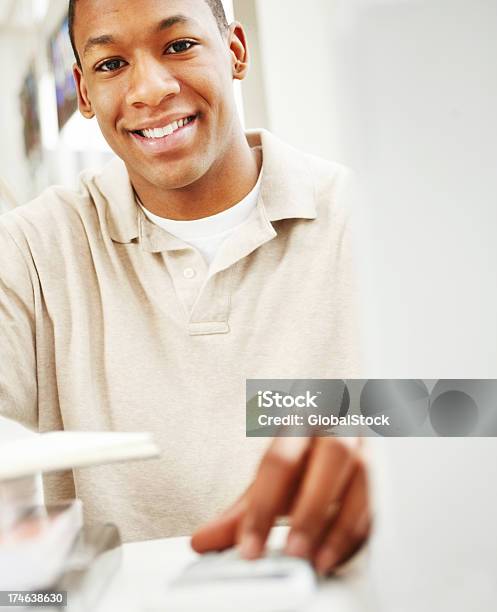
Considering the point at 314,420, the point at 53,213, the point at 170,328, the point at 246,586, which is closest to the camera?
the point at 246,586

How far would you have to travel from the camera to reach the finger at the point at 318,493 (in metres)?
0.46

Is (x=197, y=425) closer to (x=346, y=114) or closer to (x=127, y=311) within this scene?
(x=127, y=311)

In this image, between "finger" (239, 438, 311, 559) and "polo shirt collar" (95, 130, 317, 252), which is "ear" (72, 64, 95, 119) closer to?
"polo shirt collar" (95, 130, 317, 252)

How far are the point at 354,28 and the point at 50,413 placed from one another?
0.53 metres

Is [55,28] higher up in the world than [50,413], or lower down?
higher up

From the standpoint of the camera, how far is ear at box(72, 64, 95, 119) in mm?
883

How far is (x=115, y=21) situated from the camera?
2.59ft

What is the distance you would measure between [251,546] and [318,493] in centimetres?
6

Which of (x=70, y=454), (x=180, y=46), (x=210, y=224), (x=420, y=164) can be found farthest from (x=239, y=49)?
(x=70, y=454)

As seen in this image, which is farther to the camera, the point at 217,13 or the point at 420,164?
the point at 217,13

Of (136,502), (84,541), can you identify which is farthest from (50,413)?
(84,541)

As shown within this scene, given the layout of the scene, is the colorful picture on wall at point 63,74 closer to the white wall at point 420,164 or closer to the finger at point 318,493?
the white wall at point 420,164

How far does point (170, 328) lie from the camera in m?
0.78

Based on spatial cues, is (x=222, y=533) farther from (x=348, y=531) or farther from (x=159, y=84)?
(x=159, y=84)
